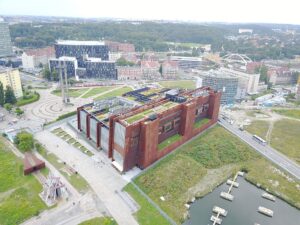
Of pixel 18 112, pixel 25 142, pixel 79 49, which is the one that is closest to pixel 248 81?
pixel 25 142

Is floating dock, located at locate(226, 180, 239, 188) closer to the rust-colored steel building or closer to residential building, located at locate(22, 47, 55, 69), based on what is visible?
the rust-colored steel building

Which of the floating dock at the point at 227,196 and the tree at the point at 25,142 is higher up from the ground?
the tree at the point at 25,142

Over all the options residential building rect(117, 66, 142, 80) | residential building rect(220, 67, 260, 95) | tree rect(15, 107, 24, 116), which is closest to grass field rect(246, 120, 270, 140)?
residential building rect(220, 67, 260, 95)

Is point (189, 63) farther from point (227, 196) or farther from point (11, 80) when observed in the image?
point (227, 196)

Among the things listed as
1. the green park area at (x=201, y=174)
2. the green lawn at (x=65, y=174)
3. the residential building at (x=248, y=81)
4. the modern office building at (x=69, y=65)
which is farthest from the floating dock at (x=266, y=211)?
the modern office building at (x=69, y=65)

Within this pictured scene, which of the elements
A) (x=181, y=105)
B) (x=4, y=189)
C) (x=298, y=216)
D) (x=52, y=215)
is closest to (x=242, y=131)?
(x=181, y=105)

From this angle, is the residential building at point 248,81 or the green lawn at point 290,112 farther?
the residential building at point 248,81

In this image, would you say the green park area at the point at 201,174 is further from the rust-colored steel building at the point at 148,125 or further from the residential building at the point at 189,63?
the residential building at the point at 189,63
